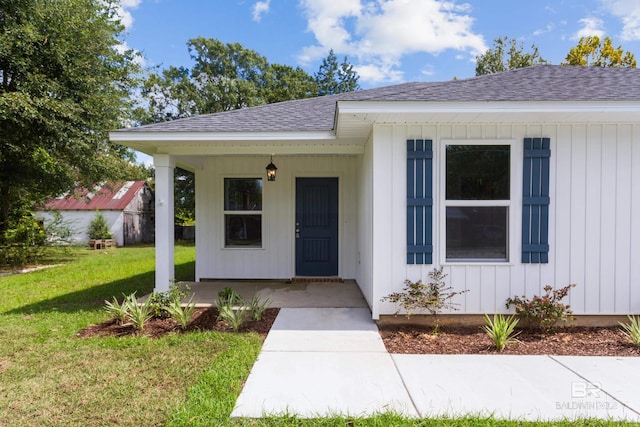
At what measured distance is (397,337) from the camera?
3938 mm

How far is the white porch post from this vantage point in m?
5.17

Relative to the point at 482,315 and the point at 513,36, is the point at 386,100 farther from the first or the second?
the point at 513,36

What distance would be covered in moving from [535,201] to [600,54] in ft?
61.1

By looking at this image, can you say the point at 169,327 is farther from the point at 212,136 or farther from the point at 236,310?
the point at 212,136

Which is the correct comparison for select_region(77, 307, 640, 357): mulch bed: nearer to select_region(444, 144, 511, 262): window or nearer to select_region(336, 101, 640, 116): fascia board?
select_region(444, 144, 511, 262): window

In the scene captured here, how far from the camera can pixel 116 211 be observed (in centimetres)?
1814

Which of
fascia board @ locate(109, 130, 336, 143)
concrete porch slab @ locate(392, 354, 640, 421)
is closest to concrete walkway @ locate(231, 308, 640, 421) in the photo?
Result: concrete porch slab @ locate(392, 354, 640, 421)

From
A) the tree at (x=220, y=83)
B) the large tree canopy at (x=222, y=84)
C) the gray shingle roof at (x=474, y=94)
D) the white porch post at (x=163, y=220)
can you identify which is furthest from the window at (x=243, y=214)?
the tree at (x=220, y=83)

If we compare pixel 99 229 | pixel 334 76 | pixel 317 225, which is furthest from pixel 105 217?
pixel 334 76

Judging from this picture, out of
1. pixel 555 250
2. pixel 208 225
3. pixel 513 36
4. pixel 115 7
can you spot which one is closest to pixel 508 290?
pixel 555 250

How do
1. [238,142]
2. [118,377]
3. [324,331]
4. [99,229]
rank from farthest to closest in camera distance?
[99,229]
[238,142]
[324,331]
[118,377]

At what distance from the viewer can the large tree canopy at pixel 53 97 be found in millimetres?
9047

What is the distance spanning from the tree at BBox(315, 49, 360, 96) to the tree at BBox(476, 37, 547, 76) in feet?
27.1

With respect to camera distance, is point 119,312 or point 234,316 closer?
point 234,316
